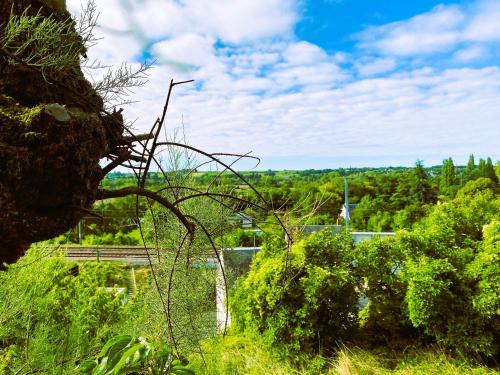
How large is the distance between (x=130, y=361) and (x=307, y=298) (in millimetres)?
2413

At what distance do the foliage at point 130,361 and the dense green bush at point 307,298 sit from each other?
6.53ft

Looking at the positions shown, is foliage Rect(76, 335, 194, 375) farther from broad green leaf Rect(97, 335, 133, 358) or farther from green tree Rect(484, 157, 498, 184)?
green tree Rect(484, 157, 498, 184)

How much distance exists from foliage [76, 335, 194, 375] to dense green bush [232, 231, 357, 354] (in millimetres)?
1989

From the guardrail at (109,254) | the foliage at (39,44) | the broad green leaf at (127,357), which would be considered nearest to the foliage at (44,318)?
the broad green leaf at (127,357)

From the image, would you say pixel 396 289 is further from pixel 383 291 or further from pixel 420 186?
pixel 420 186

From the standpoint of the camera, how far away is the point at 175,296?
14.9 feet

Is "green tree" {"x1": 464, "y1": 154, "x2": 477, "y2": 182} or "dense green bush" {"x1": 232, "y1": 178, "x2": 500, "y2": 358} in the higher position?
"green tree" {"x1": 464, "y1": 154, "x2": 477, "y2": 182}

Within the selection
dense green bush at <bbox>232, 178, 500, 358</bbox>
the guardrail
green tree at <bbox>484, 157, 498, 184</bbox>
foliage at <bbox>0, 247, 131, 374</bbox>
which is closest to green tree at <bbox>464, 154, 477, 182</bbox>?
green tree at <bbox>484, 157, 498, 184</bbox>

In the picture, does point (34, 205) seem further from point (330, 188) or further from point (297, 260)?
point (330, 188)

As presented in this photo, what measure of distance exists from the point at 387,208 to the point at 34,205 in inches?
827

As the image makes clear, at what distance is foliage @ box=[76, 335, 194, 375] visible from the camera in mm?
2285

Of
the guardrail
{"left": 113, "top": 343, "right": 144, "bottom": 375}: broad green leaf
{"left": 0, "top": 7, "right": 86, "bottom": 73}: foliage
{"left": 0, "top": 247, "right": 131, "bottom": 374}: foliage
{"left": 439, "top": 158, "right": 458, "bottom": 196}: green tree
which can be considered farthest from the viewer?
{"left": 439, "top": 158, "right": 458, "bottom": 196}: green tree

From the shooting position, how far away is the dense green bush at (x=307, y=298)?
441 centimetres

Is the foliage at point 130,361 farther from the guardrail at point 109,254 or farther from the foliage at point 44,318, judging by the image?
the guardrail at point 109,254
